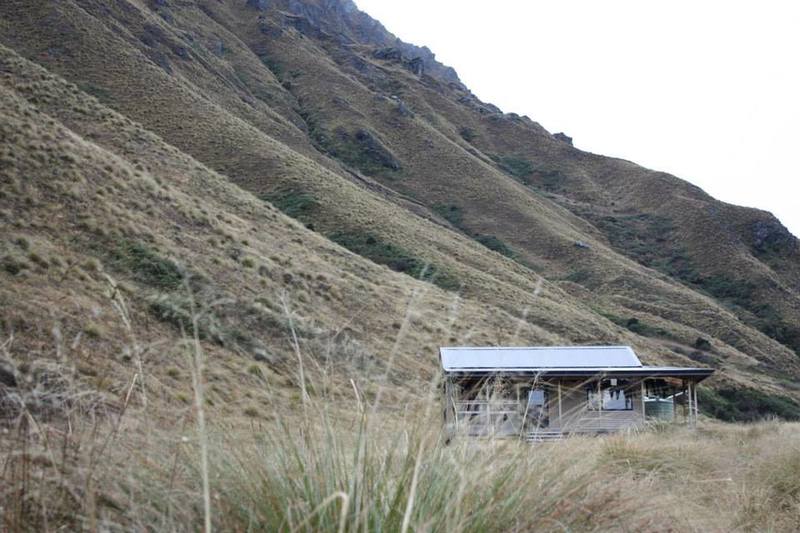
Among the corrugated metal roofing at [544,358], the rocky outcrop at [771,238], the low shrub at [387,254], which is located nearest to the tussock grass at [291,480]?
the corrugated metal roofing at [544,358]

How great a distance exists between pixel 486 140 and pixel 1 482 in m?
105

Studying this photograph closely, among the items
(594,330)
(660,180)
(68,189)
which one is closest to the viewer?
(68,189)

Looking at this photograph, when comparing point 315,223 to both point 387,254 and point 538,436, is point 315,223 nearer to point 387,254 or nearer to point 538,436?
point 387,254

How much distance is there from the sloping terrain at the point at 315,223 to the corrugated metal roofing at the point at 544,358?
74 centimetres

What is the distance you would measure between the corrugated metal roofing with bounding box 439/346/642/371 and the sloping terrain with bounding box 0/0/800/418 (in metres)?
0.74

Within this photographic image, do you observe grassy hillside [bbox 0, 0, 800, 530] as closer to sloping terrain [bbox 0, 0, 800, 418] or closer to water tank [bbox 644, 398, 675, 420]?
sloping terrain [bbox 0, 0, 800, 418]

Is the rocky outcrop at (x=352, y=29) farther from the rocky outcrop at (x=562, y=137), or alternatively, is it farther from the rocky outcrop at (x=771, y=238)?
the rocky outcrop at (x=771, y=238)

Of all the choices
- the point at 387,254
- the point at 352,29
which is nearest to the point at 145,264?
the point at 387,254

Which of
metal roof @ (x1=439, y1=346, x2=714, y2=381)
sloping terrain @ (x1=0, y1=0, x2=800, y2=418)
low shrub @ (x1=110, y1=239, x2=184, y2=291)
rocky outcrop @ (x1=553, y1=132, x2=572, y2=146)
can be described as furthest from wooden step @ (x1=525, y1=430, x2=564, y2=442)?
rocky outcrop @ (x1=553, y1=132, x2=572, y2=146)

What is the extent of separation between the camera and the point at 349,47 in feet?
421

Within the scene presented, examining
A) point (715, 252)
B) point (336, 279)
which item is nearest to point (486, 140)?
point (715, 252)

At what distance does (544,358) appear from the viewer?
21594mm

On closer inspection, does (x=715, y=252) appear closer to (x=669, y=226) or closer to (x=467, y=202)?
(x=669, y=226)

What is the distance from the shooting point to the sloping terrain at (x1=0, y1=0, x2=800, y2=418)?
56.4 feet
